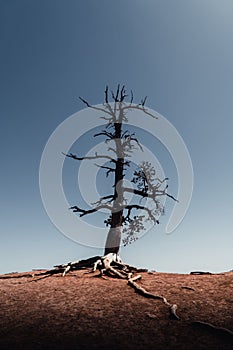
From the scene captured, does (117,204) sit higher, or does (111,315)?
(117,204)

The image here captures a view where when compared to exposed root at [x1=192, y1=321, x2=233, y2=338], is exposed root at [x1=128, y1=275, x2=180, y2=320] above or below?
above

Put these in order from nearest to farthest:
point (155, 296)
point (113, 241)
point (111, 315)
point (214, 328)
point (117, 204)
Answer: point (214, 328) < point (111, 315) < point (155, 296) < point (113, 241) < point (117, 204)

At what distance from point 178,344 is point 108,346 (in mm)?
1625

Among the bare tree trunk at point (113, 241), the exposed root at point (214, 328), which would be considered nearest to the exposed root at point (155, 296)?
the exposed root at point (214, 328)

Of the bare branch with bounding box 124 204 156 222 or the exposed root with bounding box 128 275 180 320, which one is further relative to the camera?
the bare branch with bounding box 124 204 156 222

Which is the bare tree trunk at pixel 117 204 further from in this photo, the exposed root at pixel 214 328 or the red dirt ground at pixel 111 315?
the exposed root at pixel 214 328

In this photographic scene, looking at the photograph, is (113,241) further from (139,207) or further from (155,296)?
(155,296)

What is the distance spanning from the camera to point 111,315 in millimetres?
7676

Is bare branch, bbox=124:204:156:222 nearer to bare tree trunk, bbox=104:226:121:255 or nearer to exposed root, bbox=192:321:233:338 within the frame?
bare tree trunk, bbox=104:226:121:255

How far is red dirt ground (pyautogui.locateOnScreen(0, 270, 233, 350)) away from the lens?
627 centimetres

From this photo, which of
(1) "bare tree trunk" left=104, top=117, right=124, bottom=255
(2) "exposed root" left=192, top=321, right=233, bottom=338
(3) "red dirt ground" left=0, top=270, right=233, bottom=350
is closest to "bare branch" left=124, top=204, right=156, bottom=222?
(1) "bare tree trunk" left=104, top=117, right=124, bottom=255

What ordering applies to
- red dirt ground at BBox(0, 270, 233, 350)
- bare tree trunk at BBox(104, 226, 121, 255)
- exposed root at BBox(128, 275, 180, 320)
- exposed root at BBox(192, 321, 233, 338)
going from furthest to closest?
1. bare tree trunk at BBox(104, 226, 121, 255)
2. exposed root at BBox(128, 275, 180, 320)
3. exposed root at BBox(192, 321, 233, 338)
4. red dirt ground at BBox(0, 270, 233, 350)

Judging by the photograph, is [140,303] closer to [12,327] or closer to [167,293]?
[167,293]

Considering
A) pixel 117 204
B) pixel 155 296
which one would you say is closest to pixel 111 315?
pixel 155 296
